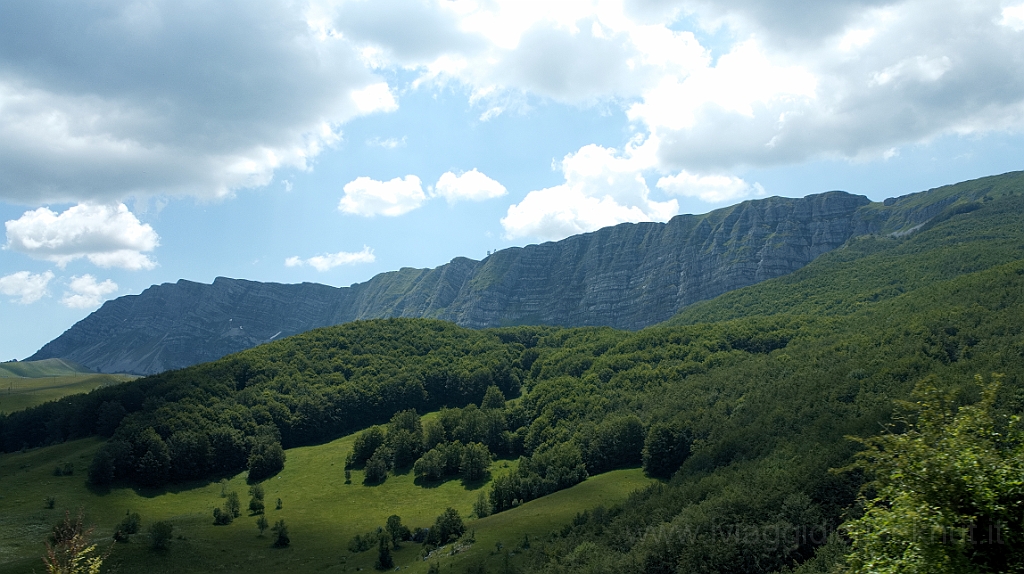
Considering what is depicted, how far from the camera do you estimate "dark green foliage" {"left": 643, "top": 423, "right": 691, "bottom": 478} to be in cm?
13762

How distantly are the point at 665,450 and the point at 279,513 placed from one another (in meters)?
89.6

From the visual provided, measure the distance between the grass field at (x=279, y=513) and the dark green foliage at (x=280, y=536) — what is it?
5.73 feet

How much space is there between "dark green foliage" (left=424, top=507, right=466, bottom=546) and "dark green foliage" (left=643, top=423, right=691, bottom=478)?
159 feet

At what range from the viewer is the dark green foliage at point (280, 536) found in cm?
11525

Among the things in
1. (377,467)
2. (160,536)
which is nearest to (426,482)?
(377,467)

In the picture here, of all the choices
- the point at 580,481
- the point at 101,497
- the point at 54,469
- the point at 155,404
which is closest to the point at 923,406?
the point at 580,481

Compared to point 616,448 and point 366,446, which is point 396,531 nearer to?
point 366,446

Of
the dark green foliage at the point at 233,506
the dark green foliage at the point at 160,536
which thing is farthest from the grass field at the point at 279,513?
the dark green foliage at the point at 233,506

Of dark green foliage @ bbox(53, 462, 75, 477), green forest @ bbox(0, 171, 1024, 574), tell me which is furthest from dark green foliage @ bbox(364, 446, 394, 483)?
dark green foliage @ bbox(53, 462, 75, 477)

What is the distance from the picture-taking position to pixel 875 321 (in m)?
174

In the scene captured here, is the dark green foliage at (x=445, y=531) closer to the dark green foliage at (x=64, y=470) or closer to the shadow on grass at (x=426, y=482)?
the shadow on grass at (x=426, y=482)

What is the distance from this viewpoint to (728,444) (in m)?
Result: 117

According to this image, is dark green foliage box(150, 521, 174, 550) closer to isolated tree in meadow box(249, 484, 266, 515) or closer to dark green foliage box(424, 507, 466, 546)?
isolated tree in meadow box(249, 484, 266, 515)

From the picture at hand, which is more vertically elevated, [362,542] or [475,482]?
[362,542]
